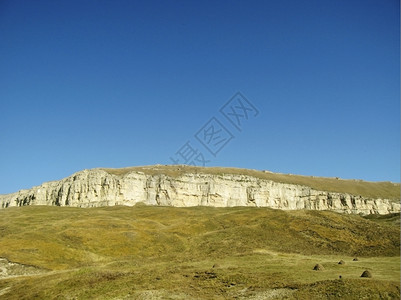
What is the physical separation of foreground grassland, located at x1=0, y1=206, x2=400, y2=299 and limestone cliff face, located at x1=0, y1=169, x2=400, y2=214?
146 feet

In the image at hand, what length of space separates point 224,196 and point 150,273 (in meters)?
120

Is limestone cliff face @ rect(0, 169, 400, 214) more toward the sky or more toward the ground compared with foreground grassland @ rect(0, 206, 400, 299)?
more toward the sky

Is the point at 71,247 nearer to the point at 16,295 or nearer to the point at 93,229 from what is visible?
the point at 93,229

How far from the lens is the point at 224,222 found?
8875 centimetres

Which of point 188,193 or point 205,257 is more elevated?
point 188,193

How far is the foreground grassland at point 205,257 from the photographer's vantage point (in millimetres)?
32000

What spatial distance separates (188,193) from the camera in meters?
157

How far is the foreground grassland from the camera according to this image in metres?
32.0

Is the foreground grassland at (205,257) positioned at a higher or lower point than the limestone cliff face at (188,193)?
lower

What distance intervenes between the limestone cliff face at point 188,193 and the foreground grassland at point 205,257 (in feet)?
146

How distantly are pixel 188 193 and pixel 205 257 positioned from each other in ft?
333

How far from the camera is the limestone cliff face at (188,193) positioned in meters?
147

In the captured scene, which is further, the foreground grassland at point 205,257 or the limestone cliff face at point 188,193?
the limestone cliff face at point 188,193

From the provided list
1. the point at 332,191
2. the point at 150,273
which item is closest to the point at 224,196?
the point at 332,191
